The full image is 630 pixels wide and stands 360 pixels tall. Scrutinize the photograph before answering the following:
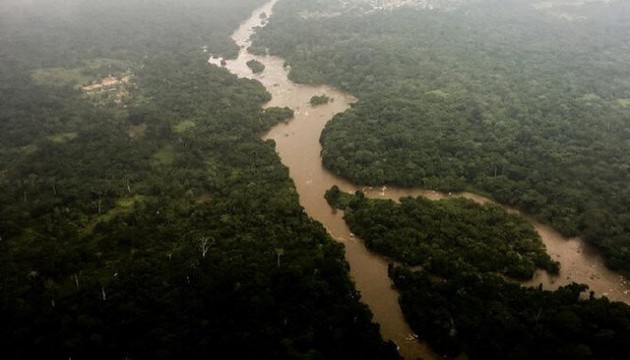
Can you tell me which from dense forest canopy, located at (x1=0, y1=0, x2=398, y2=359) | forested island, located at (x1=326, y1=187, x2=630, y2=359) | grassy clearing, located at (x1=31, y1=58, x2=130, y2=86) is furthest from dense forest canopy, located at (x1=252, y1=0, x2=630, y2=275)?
grassy clearing, located at (x1=31, y1=58, x2=130, y2=86)

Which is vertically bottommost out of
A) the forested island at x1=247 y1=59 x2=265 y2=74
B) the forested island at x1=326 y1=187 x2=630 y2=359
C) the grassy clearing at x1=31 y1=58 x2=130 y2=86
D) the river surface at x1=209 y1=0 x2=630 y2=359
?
the forested island at x1=247 y1=59 x2=265 y2=74

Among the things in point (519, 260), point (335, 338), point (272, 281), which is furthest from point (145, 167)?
point (519, 260)

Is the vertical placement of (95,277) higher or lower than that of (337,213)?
higher

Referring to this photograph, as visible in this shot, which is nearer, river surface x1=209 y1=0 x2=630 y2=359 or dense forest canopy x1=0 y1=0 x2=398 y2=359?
dense forest canopy x1=0 y1=0 x2=398 y2=359

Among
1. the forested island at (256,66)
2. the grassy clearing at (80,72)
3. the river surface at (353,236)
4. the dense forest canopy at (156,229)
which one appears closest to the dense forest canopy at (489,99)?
the river surface at (353,236)

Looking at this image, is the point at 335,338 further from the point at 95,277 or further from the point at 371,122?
the point at 371,122

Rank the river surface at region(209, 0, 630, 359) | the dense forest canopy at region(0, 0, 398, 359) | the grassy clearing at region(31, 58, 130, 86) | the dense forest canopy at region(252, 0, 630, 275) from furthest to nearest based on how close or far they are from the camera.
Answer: the grassy clearing at region(31, 58, 130, 86), the dense forest canopy at region(252, 0, 630, 275), the river surface at region(209, 0, 630, 359), the dense forest canopy at region(0, 0, 398, 359)

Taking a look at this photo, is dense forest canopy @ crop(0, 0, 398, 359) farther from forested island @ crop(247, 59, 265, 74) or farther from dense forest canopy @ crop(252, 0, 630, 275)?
dense forest canopy @ crop(252, 0, 630, 275)
